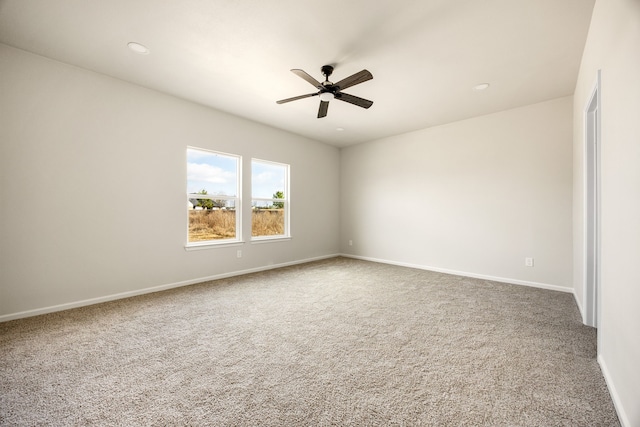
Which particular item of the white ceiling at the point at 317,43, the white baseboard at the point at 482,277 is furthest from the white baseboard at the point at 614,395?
the white ceiling at the point at 317,43

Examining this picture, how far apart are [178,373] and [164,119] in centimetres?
334

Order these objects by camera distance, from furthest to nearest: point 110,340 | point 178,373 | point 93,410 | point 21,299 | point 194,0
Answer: point 21,299
point 110,340
point 194,0
point 178,373
point 93,410

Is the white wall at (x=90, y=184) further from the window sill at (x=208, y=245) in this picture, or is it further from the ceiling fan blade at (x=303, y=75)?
the ceiling fan blade at (x=303, y=75)

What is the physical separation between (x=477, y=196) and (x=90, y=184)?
18.1 ft

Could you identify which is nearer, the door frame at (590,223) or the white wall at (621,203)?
the white wall at (621,203)

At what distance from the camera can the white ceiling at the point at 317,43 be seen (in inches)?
87.7

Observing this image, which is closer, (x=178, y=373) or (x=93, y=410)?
(x=93, y=410)

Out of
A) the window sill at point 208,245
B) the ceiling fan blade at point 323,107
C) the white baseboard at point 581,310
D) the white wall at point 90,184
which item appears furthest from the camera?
the window sill at point 208,245

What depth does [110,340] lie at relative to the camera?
2.38m

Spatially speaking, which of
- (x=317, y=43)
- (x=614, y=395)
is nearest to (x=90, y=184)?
(x=317, y=43)

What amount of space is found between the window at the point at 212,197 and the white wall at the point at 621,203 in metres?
4.42

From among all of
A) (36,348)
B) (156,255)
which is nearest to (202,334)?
(36,348)

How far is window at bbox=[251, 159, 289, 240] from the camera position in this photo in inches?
200

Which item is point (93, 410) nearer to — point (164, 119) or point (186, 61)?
point (186, 61)
